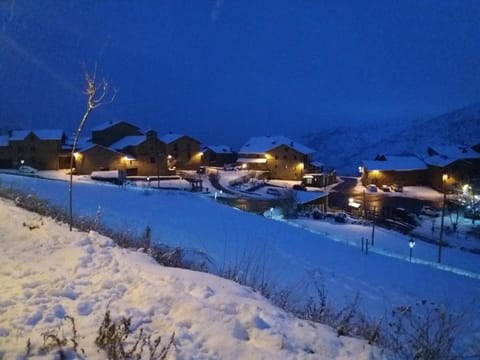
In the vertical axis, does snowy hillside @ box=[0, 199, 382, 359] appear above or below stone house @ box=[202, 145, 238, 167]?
below

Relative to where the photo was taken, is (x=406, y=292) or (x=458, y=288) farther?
(x=458, y=288)

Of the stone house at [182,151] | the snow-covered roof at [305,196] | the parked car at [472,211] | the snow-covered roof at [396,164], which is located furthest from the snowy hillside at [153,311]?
the snow-covered roof at [396,164]

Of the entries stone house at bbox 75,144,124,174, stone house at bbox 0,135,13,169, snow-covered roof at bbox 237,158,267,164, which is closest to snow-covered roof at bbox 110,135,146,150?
stone house at bbox 75,144,124,174

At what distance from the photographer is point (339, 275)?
9.61 metres

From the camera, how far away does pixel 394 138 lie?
351 ft

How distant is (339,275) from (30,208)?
763cm

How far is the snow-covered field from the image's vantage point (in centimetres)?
830

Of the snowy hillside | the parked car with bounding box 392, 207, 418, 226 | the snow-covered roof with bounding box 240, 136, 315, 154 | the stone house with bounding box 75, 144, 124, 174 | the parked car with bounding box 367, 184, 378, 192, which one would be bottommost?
the parked car with bounding box 392, 207, 418, 226

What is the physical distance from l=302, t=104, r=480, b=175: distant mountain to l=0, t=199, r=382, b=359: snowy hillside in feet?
247

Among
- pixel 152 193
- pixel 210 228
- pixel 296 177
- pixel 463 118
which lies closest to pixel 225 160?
pixel 296 177

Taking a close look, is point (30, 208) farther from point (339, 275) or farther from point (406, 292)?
point (406, 292)

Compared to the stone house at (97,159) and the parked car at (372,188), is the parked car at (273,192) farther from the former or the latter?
the stone house at (97,159)

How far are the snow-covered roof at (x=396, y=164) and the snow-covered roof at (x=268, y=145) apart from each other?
8.06 m

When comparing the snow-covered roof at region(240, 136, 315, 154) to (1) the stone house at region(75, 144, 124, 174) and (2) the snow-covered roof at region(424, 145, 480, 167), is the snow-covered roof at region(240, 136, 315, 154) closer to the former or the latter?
(2) the snow-covered roof at region(424, 145, 480, 167)
